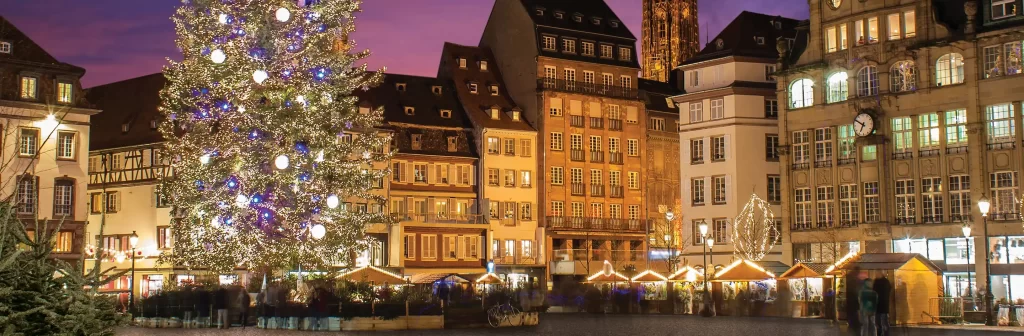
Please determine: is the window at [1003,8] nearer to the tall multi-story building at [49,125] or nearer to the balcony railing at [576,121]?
the balcony railing at [576,121]

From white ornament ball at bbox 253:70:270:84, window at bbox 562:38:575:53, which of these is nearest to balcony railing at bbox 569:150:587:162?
window at bbox 562:38:575:53

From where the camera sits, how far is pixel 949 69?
56688 millimetres

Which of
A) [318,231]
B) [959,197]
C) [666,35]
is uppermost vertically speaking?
[666,35]

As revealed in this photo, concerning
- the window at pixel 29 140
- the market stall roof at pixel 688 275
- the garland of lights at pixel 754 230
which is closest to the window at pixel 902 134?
the garland of lights at pixel 754 230

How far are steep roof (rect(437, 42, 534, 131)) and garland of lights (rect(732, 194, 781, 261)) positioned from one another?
55.2 ft

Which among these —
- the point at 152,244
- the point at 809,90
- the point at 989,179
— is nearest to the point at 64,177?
the point at 152,244

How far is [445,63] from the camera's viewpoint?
82.6 metres

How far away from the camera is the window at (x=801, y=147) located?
63.2 meters

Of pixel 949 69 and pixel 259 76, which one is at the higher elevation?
pixel 949 69

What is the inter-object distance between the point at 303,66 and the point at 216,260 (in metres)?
5.93

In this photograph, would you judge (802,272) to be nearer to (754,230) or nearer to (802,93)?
(802,93)

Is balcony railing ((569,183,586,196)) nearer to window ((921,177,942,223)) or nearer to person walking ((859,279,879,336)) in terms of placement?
window ((921,177,942,223))

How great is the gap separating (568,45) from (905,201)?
95.1 feet

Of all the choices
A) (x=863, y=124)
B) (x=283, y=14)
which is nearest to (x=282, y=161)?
→ (x=283, y=14)
